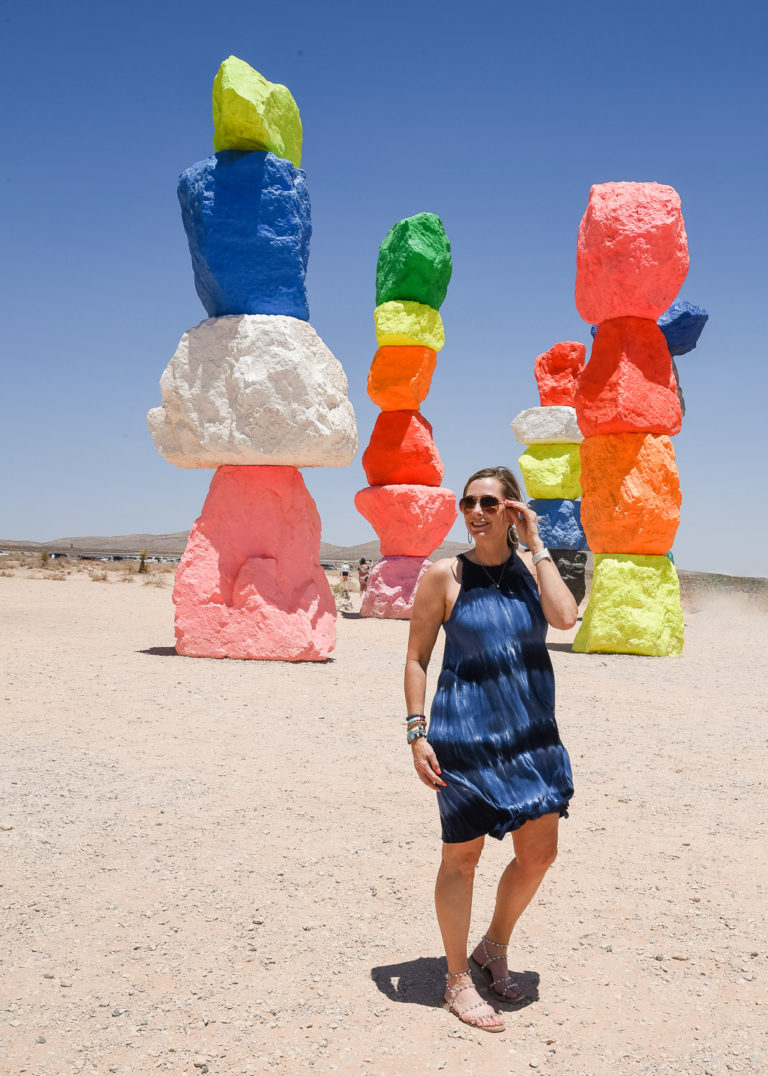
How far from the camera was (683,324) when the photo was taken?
1461 centimetres

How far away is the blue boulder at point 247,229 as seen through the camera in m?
8.45

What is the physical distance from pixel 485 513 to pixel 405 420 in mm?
12175

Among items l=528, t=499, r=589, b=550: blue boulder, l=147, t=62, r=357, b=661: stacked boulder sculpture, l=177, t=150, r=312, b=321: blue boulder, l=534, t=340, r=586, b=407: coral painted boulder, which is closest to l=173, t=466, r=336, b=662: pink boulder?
l=147, t=62, r=357, b=661: stacked boulder sculpture

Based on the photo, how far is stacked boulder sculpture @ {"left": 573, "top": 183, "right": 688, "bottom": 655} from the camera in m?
9.85

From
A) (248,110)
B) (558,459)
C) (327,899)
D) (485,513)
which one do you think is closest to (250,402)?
(248,110)

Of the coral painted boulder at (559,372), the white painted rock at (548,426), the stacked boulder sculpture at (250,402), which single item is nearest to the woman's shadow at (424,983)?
the stacked boulder sculpture at (250,402)

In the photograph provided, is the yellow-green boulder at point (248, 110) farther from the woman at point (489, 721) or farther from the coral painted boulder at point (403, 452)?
the woman at point (489, 721)

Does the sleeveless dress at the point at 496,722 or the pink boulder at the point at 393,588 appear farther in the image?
the pink boulder at the point at 393,588

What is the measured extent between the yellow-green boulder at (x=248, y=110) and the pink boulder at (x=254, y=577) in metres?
3.14

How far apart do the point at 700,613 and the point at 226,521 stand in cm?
1236

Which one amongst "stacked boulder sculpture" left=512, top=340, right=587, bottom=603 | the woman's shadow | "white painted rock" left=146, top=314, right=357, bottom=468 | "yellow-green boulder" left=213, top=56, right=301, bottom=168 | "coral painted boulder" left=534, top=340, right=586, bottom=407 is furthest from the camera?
"coral painted boulder" left=534, top=340, right=586, bottom=407

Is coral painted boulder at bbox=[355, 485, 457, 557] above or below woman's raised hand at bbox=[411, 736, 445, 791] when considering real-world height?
above

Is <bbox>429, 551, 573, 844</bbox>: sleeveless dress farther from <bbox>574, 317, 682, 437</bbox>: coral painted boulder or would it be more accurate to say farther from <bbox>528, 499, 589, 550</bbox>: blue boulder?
<bbox>528, 499, 589, 550</bbox>: blue boulder

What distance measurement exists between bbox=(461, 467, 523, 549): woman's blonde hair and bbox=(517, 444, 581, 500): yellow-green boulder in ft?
46.3
